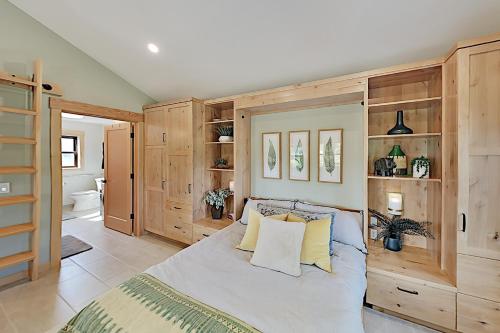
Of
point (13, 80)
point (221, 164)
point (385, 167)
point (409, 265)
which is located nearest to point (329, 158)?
point (385, 167)

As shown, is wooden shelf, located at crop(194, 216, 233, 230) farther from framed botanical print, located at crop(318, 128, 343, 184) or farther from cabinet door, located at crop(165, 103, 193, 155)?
framed botanical print, located at crop(318, 128, 343, 184)

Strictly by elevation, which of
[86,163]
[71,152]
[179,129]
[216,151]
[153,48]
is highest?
[153,48]

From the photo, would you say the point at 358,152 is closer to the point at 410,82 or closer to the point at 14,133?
the point at 410,82

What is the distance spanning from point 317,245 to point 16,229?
3.09 meters

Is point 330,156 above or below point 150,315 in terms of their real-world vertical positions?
above

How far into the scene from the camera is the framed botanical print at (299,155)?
9.18 feet

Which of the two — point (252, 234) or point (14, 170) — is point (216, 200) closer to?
point (252, 234)

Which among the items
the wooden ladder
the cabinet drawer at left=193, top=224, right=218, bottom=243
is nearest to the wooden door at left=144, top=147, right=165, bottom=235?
A: the cabinet drawer at left=193, top=224, right=218, bottom=243

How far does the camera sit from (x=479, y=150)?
157 cm

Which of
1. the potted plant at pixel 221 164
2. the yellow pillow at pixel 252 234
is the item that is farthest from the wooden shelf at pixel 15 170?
the yellow pillow at pixel 252 234

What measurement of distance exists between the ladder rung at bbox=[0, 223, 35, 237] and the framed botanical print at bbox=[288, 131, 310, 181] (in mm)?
3032

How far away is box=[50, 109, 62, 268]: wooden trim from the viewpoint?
2.80 metres

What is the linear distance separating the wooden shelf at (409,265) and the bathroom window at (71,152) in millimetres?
7179

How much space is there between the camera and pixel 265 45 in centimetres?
223
